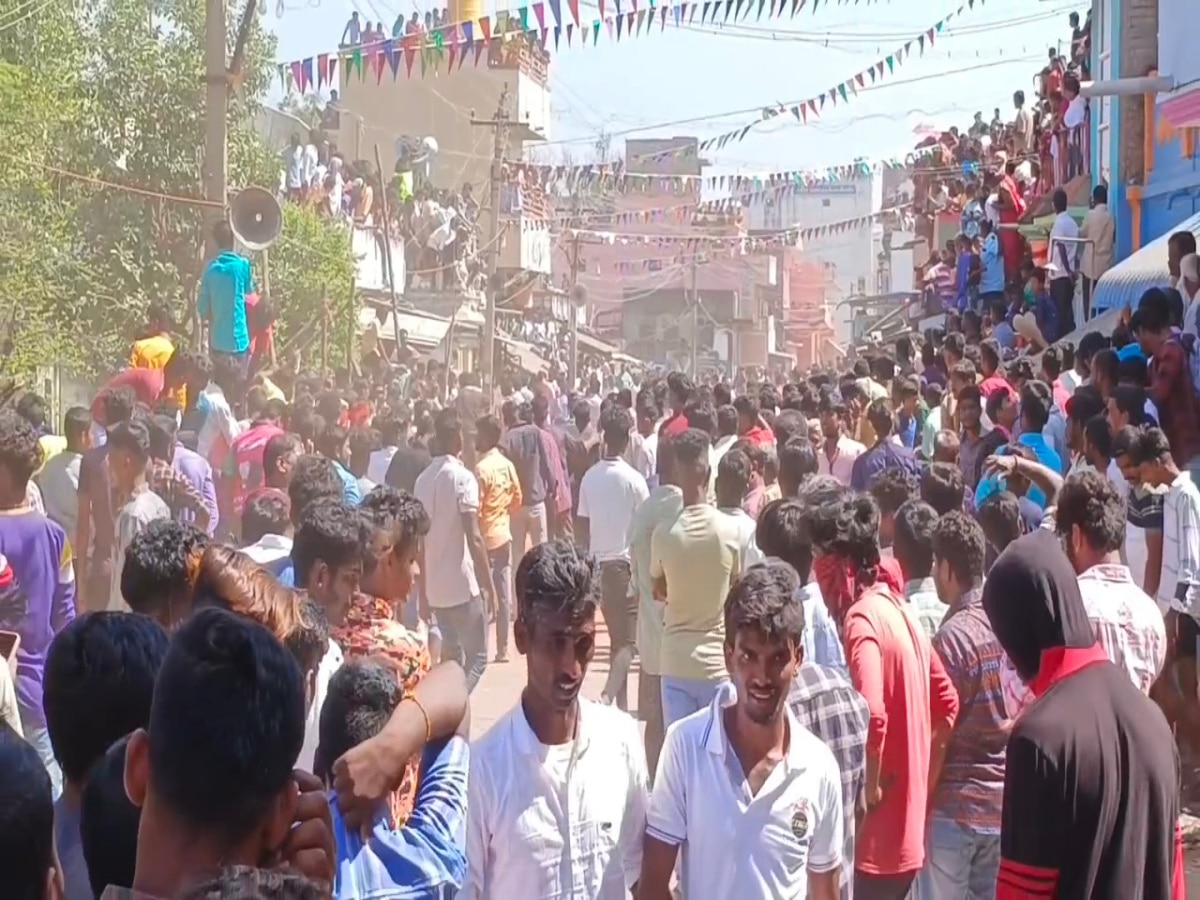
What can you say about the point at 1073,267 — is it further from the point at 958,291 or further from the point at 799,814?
the point at 799,814

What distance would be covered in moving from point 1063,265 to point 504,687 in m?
11.4

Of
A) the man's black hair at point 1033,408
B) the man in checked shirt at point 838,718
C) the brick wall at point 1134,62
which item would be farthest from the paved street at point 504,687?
the brick wall at point 1134,62

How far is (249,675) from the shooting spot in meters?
2.39

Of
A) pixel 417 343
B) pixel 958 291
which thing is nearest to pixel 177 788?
pixel 958 291

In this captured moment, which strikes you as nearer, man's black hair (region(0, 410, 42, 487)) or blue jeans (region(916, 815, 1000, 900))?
blue jeans (region(916, 815, 1000, 900))

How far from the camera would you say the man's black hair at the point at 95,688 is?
3.24 meters

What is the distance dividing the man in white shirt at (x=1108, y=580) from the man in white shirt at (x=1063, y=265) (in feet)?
47.6

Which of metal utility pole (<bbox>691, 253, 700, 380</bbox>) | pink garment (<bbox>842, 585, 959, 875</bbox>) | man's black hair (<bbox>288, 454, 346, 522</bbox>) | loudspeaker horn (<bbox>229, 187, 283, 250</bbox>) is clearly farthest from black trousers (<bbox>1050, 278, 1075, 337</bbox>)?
metal utility pole (<bbox>691, 253, 700, 380</bbox>)

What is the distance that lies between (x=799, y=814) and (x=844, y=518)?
4.17ft

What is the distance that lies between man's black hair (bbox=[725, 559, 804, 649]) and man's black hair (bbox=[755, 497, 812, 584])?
1526 millimetres

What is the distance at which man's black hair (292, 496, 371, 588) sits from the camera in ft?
15.1

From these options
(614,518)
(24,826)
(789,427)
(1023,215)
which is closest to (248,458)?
(614,518)

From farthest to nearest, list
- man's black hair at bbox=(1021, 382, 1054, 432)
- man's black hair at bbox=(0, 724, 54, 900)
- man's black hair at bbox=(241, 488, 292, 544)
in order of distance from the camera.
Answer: man's black hair at bbox=(1021, 382, 1054, 432)
man's black hair at bbox=(241, 488, 292, 544)
man's black hair at bbox=(0, 724, 54, 900)

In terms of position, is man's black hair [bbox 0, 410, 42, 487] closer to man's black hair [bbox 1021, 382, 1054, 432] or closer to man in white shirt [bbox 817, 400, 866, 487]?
man in white shirt [bbox 817, 400, 866, 487]
